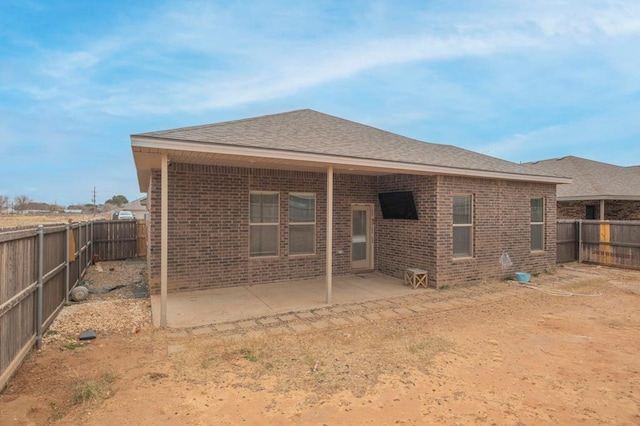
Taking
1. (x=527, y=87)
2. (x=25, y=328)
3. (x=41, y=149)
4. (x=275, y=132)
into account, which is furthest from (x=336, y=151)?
(x=41, y=149)

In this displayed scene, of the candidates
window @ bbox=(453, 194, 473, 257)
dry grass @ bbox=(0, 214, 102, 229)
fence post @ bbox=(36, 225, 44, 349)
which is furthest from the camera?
dry grass @ bbox=(0, 214, 102, 229)

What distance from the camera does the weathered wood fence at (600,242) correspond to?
11.5 meters

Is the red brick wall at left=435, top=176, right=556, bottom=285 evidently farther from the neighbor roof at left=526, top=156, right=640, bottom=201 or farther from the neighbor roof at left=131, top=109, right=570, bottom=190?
the neighbor roof at left=526, top=156, right=640, bottom=201

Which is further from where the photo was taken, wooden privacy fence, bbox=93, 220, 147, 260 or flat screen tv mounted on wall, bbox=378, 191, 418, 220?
wooden privacy fence, bbox=93, 220, 147, 260

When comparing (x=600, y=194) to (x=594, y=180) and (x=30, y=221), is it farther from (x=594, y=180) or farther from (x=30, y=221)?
(x=30, y=221)

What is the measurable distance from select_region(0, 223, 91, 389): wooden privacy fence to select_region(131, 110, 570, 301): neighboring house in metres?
1.83

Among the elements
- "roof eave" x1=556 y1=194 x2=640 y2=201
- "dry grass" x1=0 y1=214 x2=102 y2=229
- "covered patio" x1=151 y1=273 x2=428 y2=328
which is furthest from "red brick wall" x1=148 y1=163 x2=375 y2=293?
"dry grass" x1=0 y1=214 x2=102 y2=229

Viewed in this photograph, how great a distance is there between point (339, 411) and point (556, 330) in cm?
442

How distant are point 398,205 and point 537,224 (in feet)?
15.4

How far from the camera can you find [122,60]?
16250 mm

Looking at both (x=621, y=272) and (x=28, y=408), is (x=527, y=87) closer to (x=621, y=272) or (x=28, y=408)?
(x=621, y=272)

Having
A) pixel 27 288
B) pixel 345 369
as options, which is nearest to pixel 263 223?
pixel 27 288

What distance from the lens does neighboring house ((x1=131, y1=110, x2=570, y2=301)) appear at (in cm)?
755

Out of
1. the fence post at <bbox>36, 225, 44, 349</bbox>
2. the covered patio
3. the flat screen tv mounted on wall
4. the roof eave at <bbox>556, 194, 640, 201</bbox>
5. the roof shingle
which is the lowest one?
the covered patio
